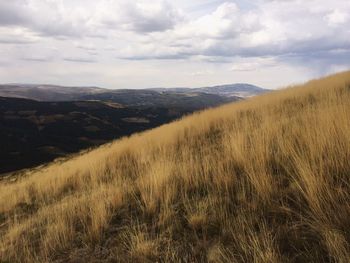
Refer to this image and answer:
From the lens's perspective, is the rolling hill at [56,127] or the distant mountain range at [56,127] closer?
the rolling hill at [56,127]

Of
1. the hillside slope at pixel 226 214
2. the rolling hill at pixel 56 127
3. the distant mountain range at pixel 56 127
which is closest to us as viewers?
the hillside slope at pixel 226 214

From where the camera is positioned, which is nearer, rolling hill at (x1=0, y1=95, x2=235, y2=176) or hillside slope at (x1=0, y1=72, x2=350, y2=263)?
hillside slope at (x1=0, y1=72, x2=350, y2=263)

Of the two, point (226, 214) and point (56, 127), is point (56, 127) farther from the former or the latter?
point (226, 214)

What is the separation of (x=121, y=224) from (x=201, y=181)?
3.80 ft

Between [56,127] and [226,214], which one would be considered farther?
[56,127]

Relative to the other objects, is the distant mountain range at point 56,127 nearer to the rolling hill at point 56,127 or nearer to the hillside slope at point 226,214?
the rolling hill at point 56,127

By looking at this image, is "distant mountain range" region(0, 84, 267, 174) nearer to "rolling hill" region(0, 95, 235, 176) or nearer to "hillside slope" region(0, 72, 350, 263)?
"rolling hill" region(0, 95, 235, 176)

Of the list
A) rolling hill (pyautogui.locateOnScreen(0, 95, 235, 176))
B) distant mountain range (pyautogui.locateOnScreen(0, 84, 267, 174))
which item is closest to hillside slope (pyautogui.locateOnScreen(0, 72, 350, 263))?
distant mountain range (pyautogui.locateOnScreen(0, 84, 267, 174))

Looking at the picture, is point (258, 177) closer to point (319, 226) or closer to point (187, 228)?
point (187, 228)

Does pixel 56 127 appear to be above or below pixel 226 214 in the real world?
below

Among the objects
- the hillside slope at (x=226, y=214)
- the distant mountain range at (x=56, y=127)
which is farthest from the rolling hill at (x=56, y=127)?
the hillside slope at (x=226, y=214)

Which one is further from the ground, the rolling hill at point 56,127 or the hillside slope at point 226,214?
the hillside slope at point 226,214

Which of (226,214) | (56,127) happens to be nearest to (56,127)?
(56,127)

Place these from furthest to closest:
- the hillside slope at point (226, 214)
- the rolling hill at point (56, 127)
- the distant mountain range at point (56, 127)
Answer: the distant mountain range at point (56, 127)
the rolling hill at point (56, 127)
the hillside slope at point (226, 214)
